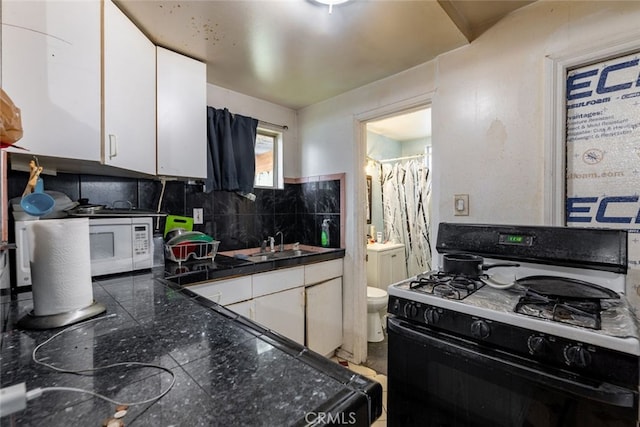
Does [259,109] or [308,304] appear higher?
[259,109]

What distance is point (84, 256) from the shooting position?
2.84ft

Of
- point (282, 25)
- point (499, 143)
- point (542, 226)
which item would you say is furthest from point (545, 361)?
point (282, 25)

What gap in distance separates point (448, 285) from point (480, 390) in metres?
0.41

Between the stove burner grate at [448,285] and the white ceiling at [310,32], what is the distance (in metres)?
1.28

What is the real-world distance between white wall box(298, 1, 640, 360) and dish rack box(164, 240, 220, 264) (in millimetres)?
1527

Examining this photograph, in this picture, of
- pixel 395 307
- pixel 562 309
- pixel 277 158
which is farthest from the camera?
pixel 277 158

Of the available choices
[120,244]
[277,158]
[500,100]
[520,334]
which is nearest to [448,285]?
[520,334]

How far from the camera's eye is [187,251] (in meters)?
1.77

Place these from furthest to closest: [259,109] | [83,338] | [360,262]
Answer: [259,109], [360,262], [83,338]

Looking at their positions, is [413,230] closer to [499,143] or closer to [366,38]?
[499,143]

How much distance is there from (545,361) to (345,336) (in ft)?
5.43

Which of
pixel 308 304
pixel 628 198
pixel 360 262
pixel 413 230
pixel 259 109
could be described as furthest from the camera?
pixel 413 230

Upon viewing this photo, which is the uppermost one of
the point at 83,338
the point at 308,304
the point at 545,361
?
the point at 83,338

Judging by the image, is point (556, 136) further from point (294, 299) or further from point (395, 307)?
point (294, 299)
